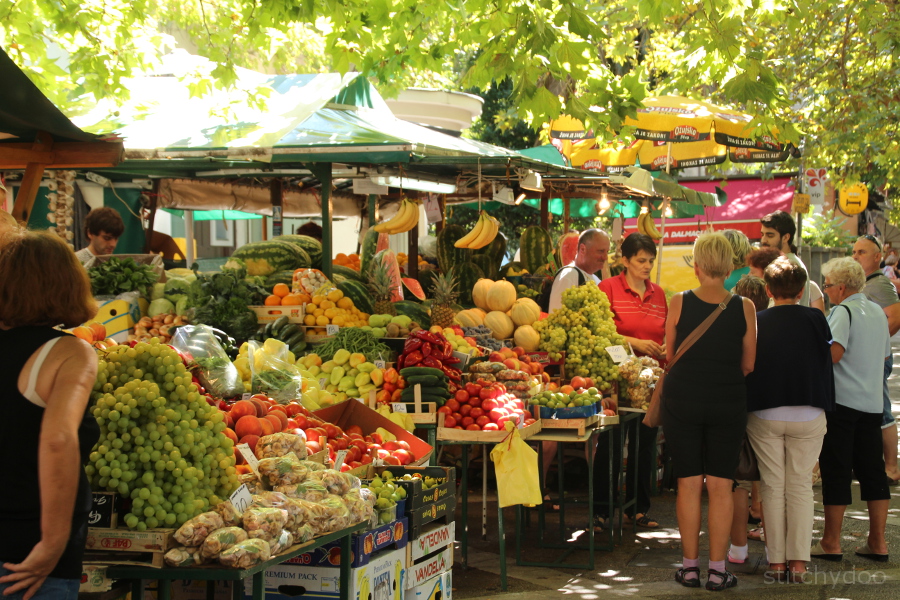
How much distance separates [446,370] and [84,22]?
4.49 meters

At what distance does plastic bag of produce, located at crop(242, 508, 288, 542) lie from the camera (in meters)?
3.23

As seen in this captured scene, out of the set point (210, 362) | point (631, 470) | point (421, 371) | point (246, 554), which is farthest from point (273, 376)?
point (631, 470)

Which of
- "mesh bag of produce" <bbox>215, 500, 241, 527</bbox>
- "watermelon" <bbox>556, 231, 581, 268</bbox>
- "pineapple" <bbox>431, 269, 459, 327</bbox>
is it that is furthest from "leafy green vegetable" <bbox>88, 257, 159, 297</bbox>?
"watermelon" <bbox>556, 231, 581, 268</bbox>

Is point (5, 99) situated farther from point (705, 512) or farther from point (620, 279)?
point (705, 512)

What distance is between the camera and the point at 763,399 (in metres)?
5.34

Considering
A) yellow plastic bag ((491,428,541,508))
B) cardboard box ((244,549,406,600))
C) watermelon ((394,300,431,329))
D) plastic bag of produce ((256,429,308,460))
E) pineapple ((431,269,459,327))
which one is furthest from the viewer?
pineapple ((431,269,459,327))

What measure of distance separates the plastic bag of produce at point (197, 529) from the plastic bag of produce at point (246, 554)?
13 cm

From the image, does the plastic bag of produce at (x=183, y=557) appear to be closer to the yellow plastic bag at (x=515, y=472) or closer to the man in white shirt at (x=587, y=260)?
the yellow plastic bag at (x=515, y=472)

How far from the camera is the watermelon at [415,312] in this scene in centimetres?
729

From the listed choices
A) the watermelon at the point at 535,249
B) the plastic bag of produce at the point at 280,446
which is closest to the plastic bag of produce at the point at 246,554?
the plastic bag of produce at the point at 280,446

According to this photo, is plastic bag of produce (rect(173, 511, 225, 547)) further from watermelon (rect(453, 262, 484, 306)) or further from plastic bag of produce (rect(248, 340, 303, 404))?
watermelon (rect(453, 262, 484, 306))

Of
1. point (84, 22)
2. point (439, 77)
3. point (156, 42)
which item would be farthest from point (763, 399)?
point (439, 77)

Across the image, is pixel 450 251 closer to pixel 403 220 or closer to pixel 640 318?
pixel 403 220

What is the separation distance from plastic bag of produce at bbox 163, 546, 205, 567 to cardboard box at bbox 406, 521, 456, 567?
4.54 feet
